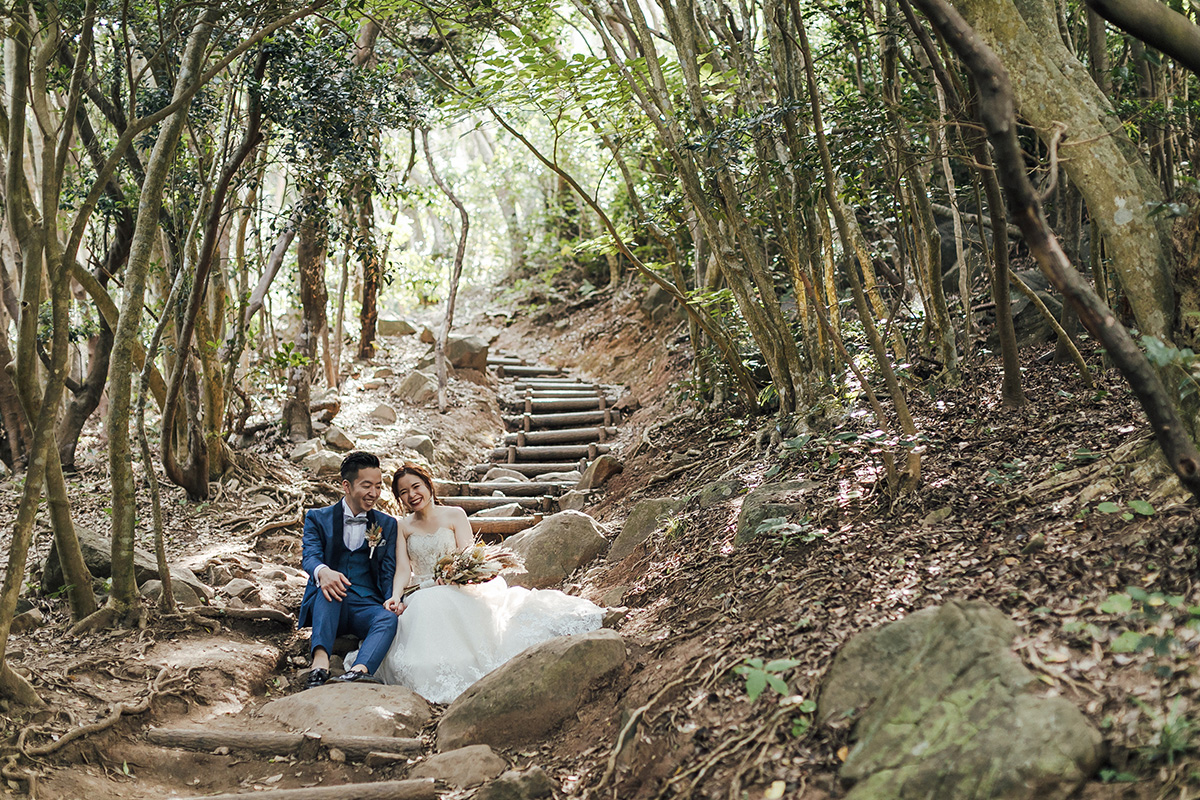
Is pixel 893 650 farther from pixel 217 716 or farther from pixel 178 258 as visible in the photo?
pixel 178 258

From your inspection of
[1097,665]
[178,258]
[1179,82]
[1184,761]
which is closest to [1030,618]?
[1097,665]

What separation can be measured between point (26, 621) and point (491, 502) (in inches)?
168

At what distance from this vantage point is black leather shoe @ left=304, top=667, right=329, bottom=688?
13.3ft

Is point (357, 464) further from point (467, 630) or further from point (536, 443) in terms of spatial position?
point (536, 443)

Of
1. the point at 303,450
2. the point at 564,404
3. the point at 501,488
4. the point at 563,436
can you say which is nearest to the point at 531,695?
the point at 501,488

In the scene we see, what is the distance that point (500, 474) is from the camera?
30.0ft

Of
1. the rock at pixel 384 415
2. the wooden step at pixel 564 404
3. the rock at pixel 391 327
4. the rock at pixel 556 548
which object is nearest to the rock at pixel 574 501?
the rock at pixel 556 548

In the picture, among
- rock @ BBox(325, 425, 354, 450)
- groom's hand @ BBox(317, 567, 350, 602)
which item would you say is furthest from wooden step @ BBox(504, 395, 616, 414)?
groom's hand @ BBox(317, 567, 350, 602)

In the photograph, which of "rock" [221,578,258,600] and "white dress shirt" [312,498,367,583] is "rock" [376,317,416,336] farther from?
"white dress shirt" [312,498,367,583]

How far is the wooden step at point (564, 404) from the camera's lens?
36.0 feet

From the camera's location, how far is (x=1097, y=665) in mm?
2127

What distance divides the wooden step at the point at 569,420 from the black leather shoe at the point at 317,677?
6506 millimetres

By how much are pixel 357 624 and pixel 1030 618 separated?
3.51m

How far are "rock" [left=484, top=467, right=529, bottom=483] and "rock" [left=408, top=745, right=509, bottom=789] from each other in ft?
19.1
